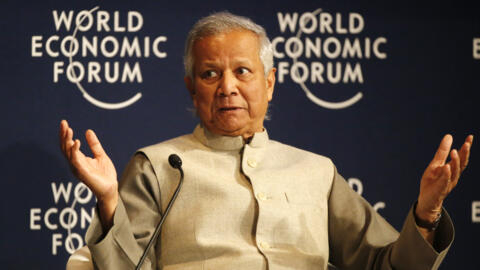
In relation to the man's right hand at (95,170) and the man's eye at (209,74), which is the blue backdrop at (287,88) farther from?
the man's right hand at (95,170)

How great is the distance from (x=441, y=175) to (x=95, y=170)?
1.01 metres

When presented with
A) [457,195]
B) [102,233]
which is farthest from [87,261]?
[457,195]

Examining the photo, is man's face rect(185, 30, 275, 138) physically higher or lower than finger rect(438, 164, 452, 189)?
higher

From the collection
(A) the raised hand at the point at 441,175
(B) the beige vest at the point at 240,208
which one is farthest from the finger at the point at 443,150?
(B) the beige vest at the point at 240,208

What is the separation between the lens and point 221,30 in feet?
7.36

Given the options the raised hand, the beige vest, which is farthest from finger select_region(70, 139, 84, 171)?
the raised hand

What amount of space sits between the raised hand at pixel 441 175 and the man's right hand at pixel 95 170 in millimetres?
930

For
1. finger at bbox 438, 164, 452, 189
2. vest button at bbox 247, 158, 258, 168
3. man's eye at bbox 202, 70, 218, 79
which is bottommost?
vest button at bbox 247, 158, 258, 168

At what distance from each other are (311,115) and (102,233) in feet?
4.23

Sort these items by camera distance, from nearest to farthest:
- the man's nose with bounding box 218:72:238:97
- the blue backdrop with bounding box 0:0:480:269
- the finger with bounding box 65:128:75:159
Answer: the finger with bounding box 65:128:75:159 → the man's nose with bounding box 218:72:238:97 → the blue backdrop with bounding box 0:0:480:269

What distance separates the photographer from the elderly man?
6.38 feet

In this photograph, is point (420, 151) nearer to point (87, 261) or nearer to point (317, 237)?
point (317, 237)

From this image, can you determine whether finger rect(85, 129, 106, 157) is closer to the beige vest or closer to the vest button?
the beige vest

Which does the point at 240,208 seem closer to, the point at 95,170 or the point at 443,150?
the point at 95,170
